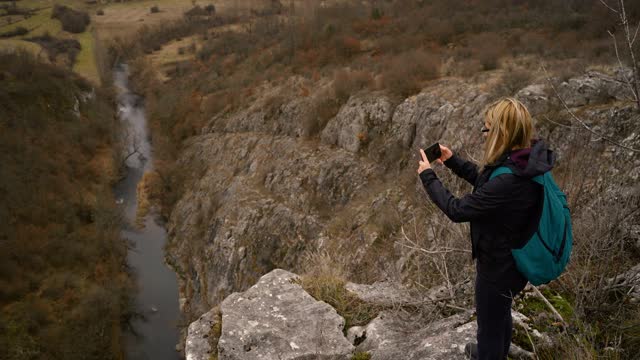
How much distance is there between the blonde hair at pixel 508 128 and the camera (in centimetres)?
286

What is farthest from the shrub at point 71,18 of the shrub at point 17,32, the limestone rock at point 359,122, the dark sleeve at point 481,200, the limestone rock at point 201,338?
the dark sleeve at point 481,200

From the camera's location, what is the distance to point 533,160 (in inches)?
107

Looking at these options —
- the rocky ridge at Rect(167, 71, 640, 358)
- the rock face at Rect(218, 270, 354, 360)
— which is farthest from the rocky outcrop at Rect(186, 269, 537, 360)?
the rocky ridge at Rect(167, 71, 640, 358)

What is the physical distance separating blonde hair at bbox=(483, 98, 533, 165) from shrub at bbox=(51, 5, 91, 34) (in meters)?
94.5

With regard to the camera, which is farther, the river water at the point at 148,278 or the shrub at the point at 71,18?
the shrub at the point at 71,18

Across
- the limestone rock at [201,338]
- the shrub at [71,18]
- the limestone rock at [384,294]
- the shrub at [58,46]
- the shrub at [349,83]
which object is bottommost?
the limestone rock at [201,338]

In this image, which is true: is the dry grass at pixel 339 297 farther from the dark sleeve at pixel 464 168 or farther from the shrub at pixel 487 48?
the shrub at pixel 487 48

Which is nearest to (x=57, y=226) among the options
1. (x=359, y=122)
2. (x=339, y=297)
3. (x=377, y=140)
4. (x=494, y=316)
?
(x=359, y=122)

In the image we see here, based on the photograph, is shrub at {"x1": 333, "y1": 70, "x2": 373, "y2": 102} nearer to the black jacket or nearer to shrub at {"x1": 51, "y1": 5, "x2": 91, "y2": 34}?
the black jacket

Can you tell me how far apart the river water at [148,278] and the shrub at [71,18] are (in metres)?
44.9

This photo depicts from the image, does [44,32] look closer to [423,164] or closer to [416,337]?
[416,337]

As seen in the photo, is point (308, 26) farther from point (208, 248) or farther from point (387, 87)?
point (208, 248)

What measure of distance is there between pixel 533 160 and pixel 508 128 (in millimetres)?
289

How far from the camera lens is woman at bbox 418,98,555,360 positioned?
9.10ft
